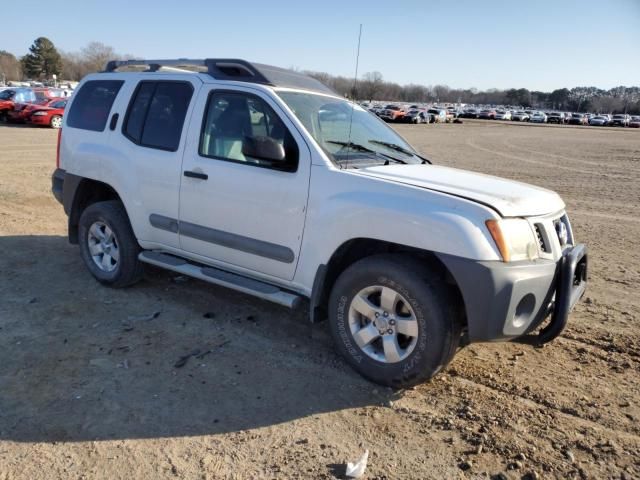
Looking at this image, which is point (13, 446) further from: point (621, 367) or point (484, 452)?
point (621, 367)

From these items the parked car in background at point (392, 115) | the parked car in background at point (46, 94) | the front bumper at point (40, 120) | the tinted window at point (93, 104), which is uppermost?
the parked car in background at point (392, 115)

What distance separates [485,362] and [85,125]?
4382mm

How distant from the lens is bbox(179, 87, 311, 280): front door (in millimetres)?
3896

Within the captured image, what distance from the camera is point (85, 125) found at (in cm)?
536

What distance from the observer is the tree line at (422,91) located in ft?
368

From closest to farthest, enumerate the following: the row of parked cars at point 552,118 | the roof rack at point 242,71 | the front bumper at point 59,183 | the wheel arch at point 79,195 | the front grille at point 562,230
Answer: the front grille at point 562,230 → the roof rack at point 242,71 → the wheel arch at point 79,195 → the front bumper at point 59,183 → the row of parked cars at point 552,118

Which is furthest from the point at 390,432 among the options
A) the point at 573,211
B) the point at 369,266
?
the point at 573,211

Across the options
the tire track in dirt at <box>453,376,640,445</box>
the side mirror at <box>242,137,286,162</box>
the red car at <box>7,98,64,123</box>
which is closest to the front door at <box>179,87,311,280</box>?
the side mirror at <box>242,137,286,162</box>

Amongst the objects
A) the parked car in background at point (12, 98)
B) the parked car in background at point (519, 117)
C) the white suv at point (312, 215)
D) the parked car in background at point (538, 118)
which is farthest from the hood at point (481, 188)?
the parked car in background at point (538, 118)

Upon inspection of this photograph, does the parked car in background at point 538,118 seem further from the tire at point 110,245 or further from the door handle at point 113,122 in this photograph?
the tire at point 110,245

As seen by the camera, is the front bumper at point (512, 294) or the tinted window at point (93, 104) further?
the tinted window at point (93, 104)

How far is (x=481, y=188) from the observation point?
371 centimetres

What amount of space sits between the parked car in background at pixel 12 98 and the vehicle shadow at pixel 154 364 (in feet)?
78.6

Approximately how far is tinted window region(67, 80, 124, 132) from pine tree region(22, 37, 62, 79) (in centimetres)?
12401
